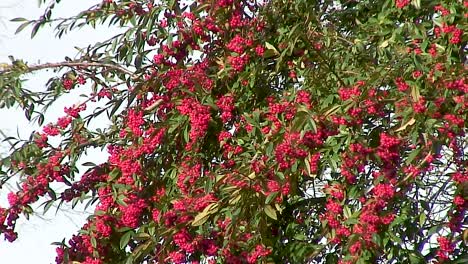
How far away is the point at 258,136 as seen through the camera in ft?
9.75

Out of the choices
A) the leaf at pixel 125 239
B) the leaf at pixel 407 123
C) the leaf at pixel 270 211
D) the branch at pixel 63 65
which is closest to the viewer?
the leaf at pixel 407 123

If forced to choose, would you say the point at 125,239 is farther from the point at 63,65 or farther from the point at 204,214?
the point at 63,65

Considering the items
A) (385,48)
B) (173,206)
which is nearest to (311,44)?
(385,48)

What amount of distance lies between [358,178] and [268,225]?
316 millimetres

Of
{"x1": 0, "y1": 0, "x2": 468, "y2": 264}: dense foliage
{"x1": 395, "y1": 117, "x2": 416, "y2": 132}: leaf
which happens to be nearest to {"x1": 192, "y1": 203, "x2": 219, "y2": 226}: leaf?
{"x1": 0, "y1": 0, "x2": 468, "y2": 264}: dense foliage

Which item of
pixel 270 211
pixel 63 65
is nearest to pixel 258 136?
pixel 270 211

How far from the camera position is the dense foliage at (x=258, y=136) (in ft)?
8.96

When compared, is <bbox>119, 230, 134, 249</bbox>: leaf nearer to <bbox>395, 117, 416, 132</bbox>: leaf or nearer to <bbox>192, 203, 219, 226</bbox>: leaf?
<bbox>192, 203, 219, 226</bbox>: leaf

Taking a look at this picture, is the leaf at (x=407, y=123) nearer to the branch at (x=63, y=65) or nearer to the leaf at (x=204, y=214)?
the leaf at (x=204, y=214)

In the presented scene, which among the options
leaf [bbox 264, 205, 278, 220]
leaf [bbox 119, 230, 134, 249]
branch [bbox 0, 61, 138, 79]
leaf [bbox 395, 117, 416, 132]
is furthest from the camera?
branch [bbox 0, 61, 138, 79]

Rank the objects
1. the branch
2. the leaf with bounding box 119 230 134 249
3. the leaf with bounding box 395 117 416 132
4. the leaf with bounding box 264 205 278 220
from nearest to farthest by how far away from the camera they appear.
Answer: the leaf with bounding box 395 117 416 132, the leaf with bounding box 264 205 278 220, the leaf with bounding box 119 230 134 249, the branch

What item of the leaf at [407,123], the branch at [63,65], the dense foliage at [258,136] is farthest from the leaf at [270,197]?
the branch at [63,65]

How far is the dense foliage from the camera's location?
108 inches

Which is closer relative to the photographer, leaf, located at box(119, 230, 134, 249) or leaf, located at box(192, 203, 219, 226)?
leaf, located at box(192, 203, 219, 226)
